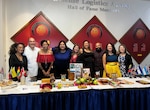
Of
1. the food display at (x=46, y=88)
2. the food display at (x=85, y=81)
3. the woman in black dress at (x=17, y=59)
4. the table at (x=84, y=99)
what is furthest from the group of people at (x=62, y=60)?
the food display at (x=46, y=88)

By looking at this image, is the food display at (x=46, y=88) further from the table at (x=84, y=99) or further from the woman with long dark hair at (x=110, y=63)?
the woman with long dark hair at (x=110, y=63)

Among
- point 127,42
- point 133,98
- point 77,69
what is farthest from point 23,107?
point 127,42

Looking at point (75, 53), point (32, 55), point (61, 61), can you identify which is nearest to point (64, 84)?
point (61, 61)

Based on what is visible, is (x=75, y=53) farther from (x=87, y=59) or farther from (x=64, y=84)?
(x=64, y=84)

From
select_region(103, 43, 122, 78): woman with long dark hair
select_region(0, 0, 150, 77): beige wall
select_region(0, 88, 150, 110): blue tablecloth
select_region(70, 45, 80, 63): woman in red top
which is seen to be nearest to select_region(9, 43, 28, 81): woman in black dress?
select_region(0, 0, 150, 77): beige wall

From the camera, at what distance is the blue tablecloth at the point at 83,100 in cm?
224

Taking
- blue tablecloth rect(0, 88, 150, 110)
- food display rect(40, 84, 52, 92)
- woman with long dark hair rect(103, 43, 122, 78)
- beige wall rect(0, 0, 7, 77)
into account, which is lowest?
blue tablecloth rect(0, 88, 150, 110)

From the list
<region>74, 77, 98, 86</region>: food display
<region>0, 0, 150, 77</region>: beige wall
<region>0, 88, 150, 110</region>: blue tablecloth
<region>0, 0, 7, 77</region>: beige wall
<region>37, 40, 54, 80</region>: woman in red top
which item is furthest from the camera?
<region>0, 0, 150, 77</region>: beige wall

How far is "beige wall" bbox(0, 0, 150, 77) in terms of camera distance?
4039mm

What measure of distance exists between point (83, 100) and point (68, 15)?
252 cm

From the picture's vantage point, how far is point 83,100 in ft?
7.93

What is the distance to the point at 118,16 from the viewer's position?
4703mm

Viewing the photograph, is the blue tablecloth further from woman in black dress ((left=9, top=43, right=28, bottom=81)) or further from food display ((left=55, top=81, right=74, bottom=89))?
woman in black dress ((left=9, top=43, right=28, bottom=81))

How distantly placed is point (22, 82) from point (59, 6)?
2310mm
